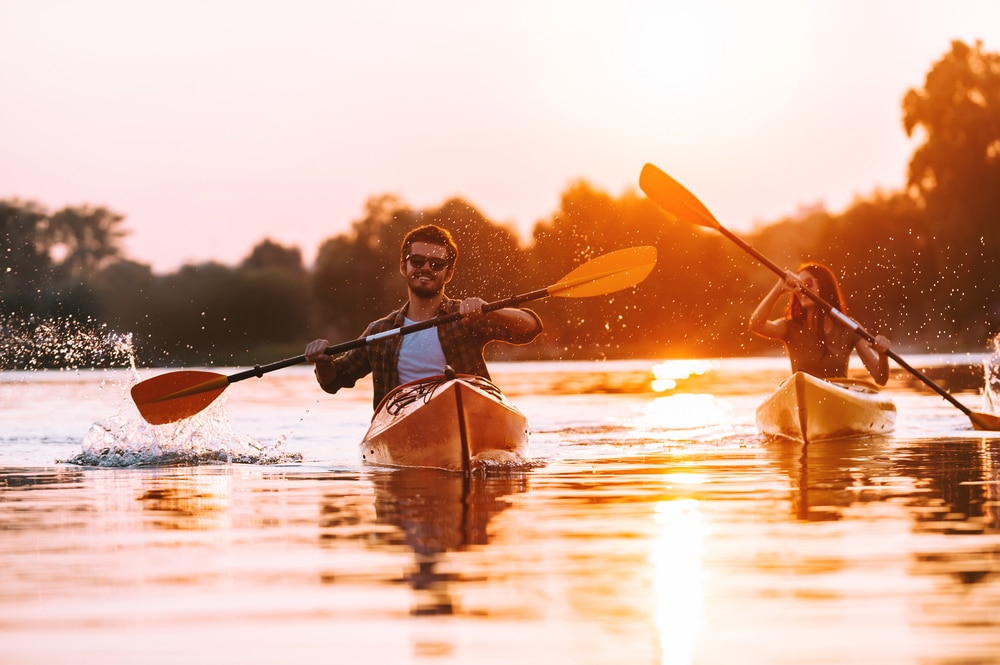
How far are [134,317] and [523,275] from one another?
1507 centimetres

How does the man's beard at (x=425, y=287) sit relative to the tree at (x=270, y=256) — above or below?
below

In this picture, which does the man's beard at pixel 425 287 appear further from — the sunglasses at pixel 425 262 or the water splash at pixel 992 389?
the water splash at pixel 992 389

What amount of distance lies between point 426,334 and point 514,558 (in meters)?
4.49

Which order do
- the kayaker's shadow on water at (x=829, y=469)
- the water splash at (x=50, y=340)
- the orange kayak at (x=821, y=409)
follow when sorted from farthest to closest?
the water splash at (x=50, y=340) < the orange kayak at (x=821, y=409) < the kayaker's shadow on water at (x=829, y=469)

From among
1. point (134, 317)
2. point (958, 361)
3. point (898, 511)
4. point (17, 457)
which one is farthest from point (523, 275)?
point (898, 511)

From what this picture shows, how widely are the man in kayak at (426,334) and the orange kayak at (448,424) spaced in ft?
0.96

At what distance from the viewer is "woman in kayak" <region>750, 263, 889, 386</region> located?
12148 mm

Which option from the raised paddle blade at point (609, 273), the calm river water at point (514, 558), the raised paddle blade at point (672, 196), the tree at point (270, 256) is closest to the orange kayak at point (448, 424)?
the calm river water at point (514, 558)

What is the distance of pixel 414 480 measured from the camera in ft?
29.1

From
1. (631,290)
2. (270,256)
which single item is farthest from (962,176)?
(270,256)

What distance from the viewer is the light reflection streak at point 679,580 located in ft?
13.4

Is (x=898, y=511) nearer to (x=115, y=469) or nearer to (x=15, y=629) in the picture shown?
(x=15, y=629)

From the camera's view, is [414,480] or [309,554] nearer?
[309,554]

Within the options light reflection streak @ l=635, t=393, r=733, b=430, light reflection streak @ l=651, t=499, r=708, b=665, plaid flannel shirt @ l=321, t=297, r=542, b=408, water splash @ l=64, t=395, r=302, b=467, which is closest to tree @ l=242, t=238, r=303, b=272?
light reflection streak @ l=635, t=393, r=733, b=430
